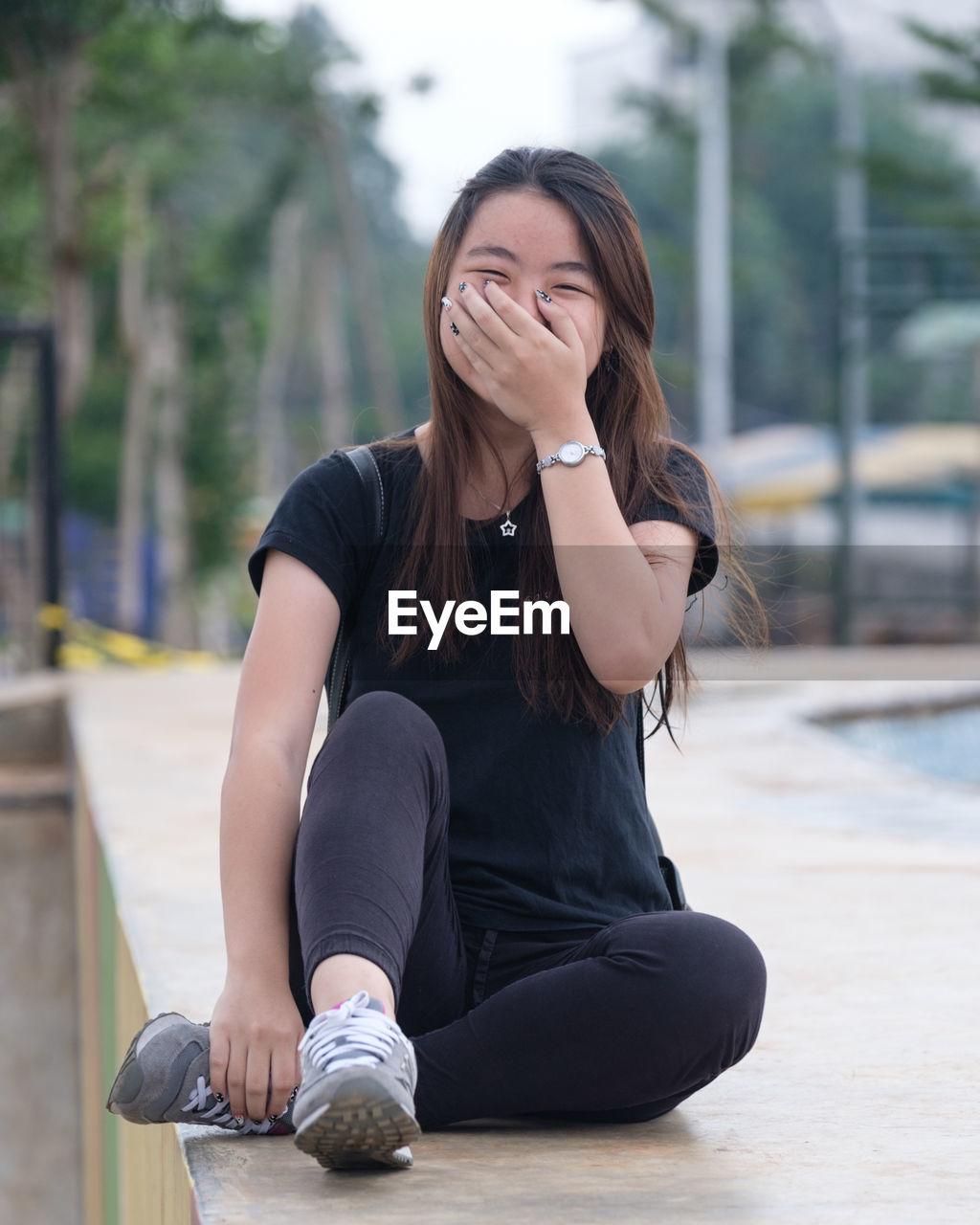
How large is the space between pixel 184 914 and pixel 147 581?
33.4 meters

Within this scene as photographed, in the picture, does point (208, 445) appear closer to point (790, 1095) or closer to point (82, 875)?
point (82, 875)

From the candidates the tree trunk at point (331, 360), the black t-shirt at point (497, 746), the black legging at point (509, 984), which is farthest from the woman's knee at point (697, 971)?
the tree trunk at point (331, 360)

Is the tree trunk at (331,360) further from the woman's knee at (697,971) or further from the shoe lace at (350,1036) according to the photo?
the shoe lace at (350,1036)

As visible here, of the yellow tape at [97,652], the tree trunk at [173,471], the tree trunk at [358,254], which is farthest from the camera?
the tree trunk at [173,471]

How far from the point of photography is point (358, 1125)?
1.56 m

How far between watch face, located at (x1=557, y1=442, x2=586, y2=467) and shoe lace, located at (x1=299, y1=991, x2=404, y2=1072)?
625mm

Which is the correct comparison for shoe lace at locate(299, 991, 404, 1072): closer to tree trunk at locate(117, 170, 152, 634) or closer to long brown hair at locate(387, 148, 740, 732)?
long brown hair at locate(387, 148, 740, 732)

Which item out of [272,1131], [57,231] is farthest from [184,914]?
[57,231]

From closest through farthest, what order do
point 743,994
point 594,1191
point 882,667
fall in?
point 594,1191 → point 743,994 → point 882,667

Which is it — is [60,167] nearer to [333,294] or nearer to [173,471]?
[173,471]

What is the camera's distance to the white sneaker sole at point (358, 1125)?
1521mm

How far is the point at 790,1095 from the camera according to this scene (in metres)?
2.12

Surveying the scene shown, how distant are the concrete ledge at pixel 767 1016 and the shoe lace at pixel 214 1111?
20 millimetres

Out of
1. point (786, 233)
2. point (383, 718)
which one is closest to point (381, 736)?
point (383, 718)
